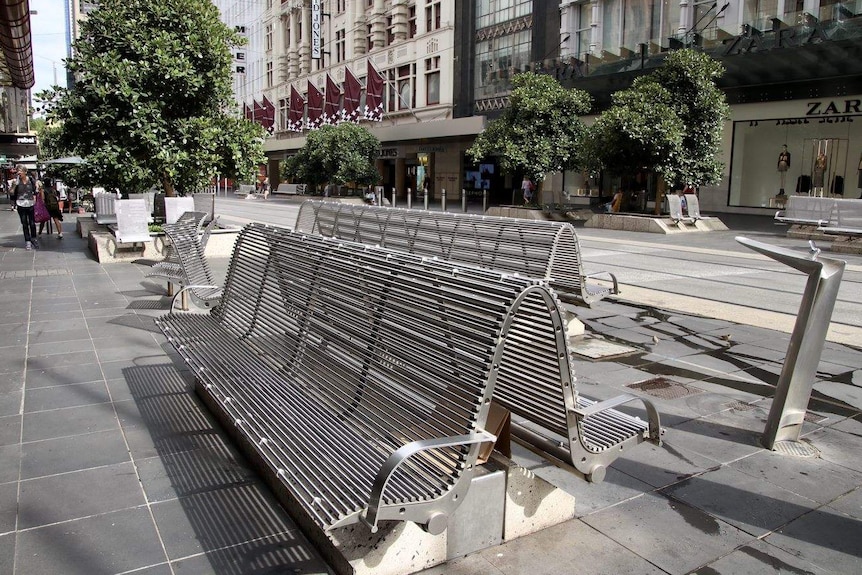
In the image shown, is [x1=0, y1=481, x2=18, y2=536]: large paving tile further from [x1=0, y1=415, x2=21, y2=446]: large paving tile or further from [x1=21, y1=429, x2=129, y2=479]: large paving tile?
[x1=0, y1=415, x2=21, y2=446]: large paving tile

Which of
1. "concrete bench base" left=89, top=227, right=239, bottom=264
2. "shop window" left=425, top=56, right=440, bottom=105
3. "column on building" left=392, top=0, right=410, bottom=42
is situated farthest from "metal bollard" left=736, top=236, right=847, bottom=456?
"column on building" left=392, top=0, right=410, bottom=42

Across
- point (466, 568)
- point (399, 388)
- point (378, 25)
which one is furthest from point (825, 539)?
point (378, 25)

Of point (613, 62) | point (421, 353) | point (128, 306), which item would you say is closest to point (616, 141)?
Answer: point (613, 62)

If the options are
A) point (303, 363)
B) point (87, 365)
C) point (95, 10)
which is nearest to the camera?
point (303, 363)

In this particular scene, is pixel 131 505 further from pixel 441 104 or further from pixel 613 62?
pixel 441 104

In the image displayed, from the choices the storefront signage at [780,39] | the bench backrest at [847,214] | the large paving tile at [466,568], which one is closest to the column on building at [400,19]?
the storefront signage at [780,39]

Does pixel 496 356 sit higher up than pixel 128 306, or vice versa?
pixel 496 356

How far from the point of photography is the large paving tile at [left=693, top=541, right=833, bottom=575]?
123 inches

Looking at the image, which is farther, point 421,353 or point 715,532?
point 715,532

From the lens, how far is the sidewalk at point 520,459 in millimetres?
3225

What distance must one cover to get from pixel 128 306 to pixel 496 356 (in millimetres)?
7470

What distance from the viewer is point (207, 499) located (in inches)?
148

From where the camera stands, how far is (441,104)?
45844 mm

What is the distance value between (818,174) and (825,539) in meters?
28.4
